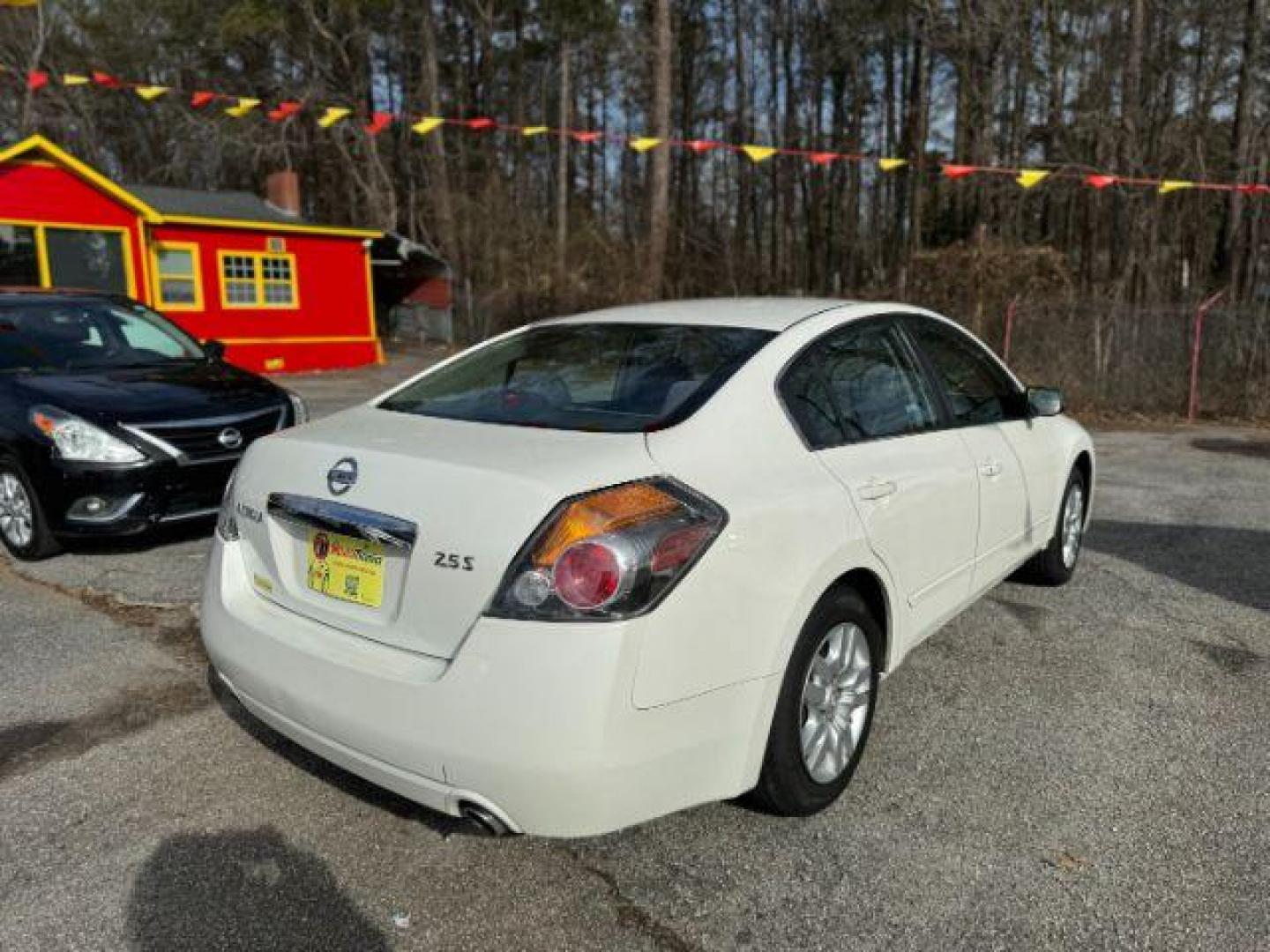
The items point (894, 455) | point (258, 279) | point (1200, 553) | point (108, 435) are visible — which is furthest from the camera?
point (258, 279)

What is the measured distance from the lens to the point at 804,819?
2.74m

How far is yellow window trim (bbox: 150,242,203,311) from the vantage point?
685 inches

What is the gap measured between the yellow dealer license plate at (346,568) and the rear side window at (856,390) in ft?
4.11

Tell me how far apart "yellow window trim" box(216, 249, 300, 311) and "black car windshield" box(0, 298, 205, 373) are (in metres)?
12.4

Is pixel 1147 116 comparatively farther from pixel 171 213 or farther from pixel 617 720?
pixel 617 720

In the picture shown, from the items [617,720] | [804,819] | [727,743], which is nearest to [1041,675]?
[804,819]

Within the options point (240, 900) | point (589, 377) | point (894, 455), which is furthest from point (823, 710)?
point (240, 900)

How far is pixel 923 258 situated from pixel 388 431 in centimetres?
1529

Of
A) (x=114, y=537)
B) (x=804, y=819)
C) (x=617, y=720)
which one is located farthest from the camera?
(x=114, y=537)

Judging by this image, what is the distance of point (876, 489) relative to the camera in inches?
115

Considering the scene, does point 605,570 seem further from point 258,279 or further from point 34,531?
point 258,279

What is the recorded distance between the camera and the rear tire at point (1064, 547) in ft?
15.7

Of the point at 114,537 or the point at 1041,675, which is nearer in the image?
the point at 1041,675

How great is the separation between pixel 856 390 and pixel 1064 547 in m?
2.32
